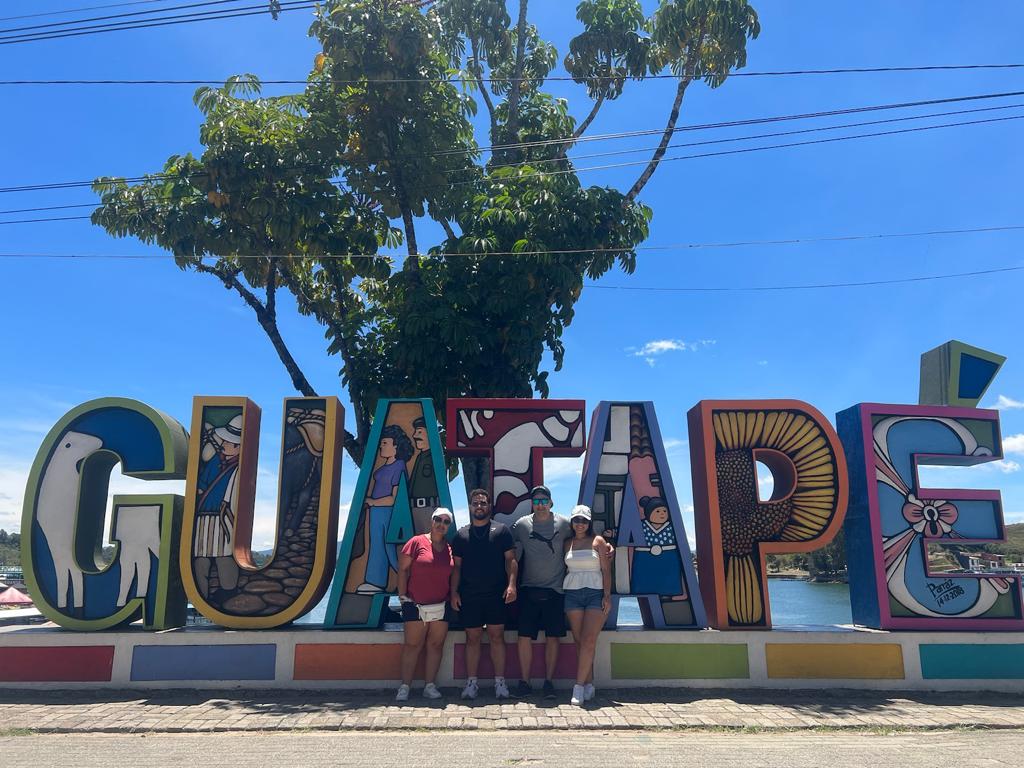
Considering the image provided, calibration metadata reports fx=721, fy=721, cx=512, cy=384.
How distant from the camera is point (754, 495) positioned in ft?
23.7

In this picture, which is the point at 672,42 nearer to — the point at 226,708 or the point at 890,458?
the point at 890,458

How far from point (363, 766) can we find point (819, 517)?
4.89m

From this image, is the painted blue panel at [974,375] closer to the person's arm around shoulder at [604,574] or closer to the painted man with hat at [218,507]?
the person's arm around shoulder at [604,574]

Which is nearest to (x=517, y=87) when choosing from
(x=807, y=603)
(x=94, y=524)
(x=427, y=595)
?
(x=94, y=524)

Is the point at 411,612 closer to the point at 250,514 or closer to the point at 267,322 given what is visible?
the point at 250,514

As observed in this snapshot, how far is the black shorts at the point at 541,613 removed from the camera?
20.7 ft

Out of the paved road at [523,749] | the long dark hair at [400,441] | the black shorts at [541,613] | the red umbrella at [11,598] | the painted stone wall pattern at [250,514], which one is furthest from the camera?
the red umbrella at [11,598]

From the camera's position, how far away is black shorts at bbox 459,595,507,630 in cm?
628

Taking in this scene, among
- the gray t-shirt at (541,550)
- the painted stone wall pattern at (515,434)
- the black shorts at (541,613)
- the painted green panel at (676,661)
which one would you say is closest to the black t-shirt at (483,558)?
the gray t-shirt at (541,550)

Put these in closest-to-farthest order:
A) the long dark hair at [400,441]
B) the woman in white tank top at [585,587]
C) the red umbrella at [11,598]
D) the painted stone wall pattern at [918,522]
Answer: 1. the woman in white tank top at [585,587]
2. the painted stone wall pattern at [918,522]
3. the long dark hair at [400,441]
4. the red umbrella at [11,598]

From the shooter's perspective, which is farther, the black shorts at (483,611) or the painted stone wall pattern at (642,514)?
the painted stone wall pattern at (642,514)

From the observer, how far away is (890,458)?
24.1 feet

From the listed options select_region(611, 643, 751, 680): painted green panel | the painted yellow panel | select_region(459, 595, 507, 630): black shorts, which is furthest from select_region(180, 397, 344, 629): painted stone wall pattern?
the painted yellow panel

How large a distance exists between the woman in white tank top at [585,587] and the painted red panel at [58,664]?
433cm
